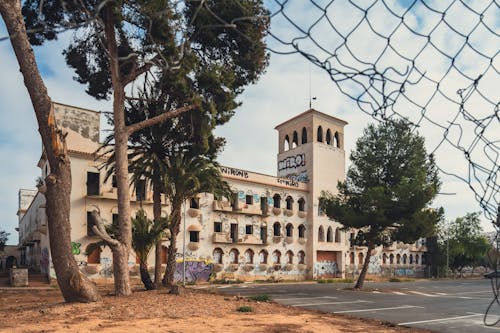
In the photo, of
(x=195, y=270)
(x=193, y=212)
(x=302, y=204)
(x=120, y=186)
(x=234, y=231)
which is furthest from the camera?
(x=302, y=204)

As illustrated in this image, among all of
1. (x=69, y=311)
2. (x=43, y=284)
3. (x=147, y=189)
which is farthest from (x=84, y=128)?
(x=69, y=311)

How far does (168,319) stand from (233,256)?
2977cm

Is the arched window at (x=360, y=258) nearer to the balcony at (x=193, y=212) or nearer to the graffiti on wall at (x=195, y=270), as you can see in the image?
the graffiti on wall at (x=195, y=270)

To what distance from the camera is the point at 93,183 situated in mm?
33188

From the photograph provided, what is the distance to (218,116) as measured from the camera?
21609mm

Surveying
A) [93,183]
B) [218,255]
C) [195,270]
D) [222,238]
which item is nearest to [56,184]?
[93,183]

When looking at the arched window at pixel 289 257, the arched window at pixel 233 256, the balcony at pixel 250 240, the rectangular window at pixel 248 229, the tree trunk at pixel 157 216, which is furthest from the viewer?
the arched window at pixel 289 257

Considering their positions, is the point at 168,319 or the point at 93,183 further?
the point at 93,183

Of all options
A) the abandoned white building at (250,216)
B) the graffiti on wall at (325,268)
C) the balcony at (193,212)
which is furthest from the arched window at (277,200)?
the balcony at (193,212)

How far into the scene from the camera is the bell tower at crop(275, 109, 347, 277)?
156ft

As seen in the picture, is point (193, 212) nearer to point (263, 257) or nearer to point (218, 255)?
point (218, 255)

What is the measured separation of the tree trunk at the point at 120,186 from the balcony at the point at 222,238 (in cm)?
2214

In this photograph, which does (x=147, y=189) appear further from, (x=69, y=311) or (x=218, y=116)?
(x=69, y=311)

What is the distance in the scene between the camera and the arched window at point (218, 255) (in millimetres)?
40031
